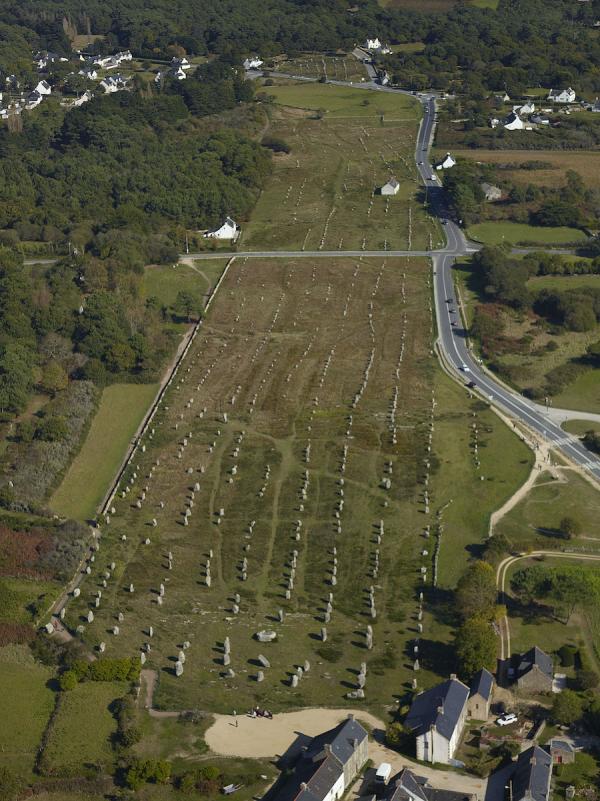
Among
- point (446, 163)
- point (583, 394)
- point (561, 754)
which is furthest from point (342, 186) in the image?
point (561, 754)

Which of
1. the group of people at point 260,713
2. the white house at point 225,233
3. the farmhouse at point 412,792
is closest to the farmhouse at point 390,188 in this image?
the white house at point 225,233

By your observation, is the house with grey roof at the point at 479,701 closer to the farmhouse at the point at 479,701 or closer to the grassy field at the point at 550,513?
the farmhouse at the point at 479,701

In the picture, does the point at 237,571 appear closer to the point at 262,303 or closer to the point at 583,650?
the point at 583,650

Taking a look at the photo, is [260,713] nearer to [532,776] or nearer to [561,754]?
[532,776]

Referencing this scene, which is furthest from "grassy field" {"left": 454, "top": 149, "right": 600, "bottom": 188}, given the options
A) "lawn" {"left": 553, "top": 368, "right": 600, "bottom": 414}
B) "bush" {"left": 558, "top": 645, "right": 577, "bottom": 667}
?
"bush" {"left": 558, "top": 645, "right": 577, "bottom": 667}

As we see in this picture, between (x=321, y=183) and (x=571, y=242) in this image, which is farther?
(x=321, y=183)

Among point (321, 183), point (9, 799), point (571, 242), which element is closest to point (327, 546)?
point (9, 799)

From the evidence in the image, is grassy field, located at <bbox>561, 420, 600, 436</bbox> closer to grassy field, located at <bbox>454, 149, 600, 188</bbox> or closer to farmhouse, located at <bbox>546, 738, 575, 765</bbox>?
farmhouse, located at <bbox>546, 738, 575, 765</bbox>
